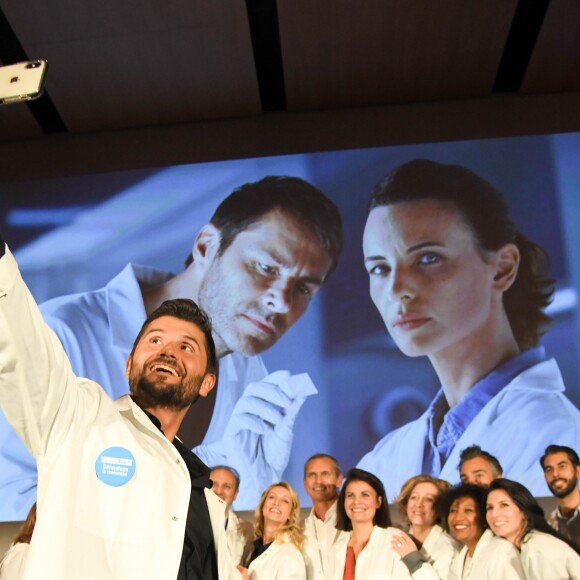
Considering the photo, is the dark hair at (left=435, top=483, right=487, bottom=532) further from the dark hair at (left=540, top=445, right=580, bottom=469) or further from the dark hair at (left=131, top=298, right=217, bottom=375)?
the dark hair at (left=131, top=298, right=217, bottom=375)

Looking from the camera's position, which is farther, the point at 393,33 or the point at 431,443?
the point at 393,33

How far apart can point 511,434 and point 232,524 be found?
2244 mm

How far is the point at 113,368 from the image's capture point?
6293mm

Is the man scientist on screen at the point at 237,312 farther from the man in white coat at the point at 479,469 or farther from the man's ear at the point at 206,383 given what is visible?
the man's ear at the point at 206,383

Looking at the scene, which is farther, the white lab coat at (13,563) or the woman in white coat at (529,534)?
the woman in white coat at (529,534)

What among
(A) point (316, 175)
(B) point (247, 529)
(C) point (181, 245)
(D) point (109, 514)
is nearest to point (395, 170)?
(A) point (316, 175)

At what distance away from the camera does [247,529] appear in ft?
17.0

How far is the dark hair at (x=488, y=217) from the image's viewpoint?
6.07 meters

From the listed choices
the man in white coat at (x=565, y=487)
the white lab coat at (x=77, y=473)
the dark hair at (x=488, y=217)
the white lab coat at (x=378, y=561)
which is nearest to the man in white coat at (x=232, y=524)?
the white lab coat at (x=378, y=561)

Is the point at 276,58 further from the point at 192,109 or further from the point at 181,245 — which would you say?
the point at 181,245

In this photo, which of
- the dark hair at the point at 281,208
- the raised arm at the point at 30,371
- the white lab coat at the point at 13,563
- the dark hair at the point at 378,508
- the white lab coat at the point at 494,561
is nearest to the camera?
the raised arm at the point at 30,371

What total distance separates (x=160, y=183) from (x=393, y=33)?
2551mm

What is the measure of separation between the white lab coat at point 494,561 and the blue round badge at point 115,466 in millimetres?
2707

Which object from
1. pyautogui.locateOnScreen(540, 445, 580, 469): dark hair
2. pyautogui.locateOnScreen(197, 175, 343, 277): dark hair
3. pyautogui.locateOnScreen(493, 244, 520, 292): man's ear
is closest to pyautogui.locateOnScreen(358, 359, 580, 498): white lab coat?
pyautogui.locateOnScreen(540, 445, 580, 469): dark hair
